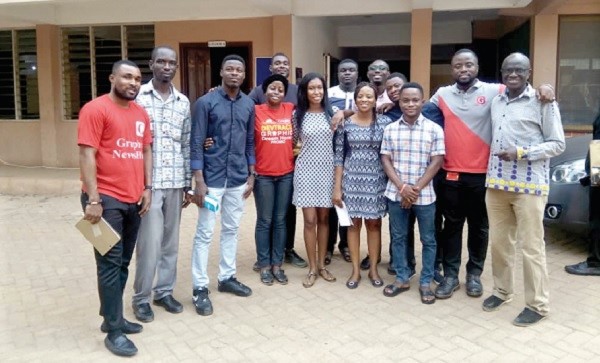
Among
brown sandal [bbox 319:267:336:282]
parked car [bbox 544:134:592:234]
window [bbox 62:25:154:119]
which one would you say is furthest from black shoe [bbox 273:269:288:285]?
window [bbox 62:25:154:119]

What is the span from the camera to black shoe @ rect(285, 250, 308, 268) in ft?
17.5

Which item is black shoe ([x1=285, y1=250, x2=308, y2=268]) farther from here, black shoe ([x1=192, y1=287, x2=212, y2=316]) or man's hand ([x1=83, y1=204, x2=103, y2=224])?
man's hand ([x1=83, y1=204, x2=103, y2=224])

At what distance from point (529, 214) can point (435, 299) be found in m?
1.04

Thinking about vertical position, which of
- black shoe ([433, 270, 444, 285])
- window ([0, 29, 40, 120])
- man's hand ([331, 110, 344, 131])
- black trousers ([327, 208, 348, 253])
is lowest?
black shoe ([433, 270, 444, 285])

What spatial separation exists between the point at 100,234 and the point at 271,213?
171 centimetres

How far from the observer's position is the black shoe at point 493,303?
13.6 ft

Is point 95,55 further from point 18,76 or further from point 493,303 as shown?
point 493,303

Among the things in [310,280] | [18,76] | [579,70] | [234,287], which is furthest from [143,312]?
[18,76]

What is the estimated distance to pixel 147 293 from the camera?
13.3 feet

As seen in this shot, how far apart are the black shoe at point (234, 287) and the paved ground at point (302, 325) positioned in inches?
3.1

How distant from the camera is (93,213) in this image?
3318 mm

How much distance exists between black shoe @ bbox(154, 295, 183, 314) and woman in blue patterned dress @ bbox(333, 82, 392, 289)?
4.92 feet

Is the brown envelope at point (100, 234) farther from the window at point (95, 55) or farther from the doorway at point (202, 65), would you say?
the window at point (95, 55)

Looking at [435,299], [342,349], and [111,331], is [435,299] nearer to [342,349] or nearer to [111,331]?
[342,349]
